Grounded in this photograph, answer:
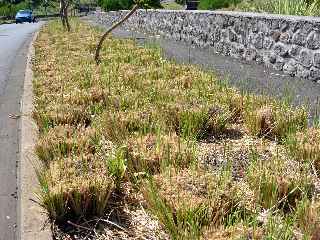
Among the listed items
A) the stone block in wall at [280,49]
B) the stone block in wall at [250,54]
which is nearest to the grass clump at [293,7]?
the stone block in wall at [250,54]

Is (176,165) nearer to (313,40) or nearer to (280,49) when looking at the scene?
(313,40)

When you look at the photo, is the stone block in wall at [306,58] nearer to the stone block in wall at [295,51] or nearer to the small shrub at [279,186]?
the stone block in wall at [295,51]

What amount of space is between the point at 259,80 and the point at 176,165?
4850 mm

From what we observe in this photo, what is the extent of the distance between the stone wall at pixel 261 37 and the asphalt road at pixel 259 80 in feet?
0.61

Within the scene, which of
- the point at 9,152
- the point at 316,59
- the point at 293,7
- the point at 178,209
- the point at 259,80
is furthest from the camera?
the point at 293,7

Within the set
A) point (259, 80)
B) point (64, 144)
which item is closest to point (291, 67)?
point (259, 80)

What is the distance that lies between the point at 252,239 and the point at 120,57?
26.7 ft

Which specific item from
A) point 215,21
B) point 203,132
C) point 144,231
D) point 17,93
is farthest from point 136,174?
point 215,21

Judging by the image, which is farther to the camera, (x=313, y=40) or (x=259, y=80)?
(x=259, y=80)

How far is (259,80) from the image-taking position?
8.82 m

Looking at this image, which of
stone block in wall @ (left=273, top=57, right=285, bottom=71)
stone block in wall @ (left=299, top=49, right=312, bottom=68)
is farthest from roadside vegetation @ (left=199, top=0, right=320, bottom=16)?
stone block in wall @ (left=299, top=49, right=312, bottom=68)

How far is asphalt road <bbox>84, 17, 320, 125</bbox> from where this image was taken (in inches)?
278

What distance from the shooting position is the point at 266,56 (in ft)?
33.0

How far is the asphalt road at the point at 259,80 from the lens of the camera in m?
7.05
